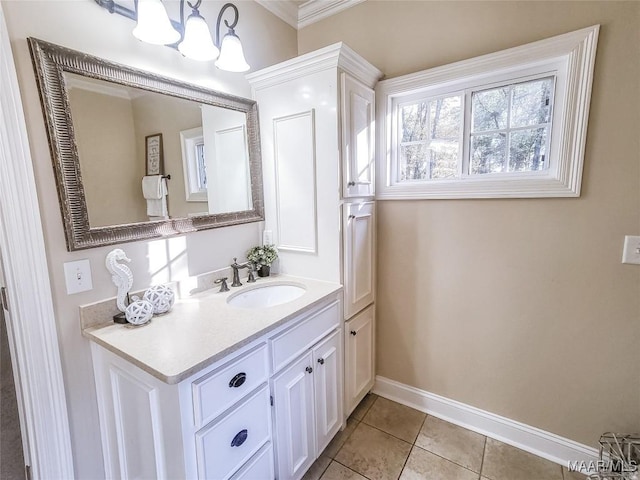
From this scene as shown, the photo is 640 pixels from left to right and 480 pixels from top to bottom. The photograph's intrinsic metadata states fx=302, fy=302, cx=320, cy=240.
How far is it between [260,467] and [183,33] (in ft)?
6.19

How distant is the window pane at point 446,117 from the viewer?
1701 millimetres

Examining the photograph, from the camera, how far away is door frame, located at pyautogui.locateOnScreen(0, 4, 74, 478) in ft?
3.23

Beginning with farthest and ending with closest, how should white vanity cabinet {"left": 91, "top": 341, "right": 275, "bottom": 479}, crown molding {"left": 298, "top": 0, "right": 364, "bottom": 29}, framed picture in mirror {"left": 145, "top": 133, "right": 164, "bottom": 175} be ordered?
crown molding {"left": 298, "top": 0, "right": 364, "bottom": 29} → framed picture in mirror {"left": 145, "top": 133, "right": 164, "bottom": 175} → white vanity cabinet {"left": 91, "top": 341, "right": 275, "bottom": 479}

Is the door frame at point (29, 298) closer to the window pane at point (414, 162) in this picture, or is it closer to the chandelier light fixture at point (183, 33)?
the chandelier light fixture at point (183, 33)

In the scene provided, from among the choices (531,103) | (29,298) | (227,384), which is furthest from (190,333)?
(531,103)

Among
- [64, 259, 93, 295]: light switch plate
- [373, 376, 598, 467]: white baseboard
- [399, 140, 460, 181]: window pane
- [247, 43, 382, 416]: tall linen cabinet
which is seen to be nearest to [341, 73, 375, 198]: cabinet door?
[247, 43, 382, 416]: tall linen cabinet

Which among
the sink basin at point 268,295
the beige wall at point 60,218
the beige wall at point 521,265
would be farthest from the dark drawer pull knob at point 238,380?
the beige wall at point 521,265

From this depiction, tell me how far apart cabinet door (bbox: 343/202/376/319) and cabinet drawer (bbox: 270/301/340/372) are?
0.14 m

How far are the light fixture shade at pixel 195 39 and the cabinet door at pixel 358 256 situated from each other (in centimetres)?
97

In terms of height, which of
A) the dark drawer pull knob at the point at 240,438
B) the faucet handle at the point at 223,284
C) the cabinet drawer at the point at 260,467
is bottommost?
the cabinet drawer at the point at 260,467

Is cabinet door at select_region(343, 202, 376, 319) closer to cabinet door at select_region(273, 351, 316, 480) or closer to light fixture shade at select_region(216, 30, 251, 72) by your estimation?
cabinet door at select_region(273, 351, 316, 480)

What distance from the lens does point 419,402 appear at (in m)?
1.97

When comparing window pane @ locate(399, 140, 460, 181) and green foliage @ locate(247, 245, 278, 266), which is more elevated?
window pane @ locate(399, 140, 460, 181)

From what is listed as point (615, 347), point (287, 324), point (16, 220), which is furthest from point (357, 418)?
point (16, 220)
